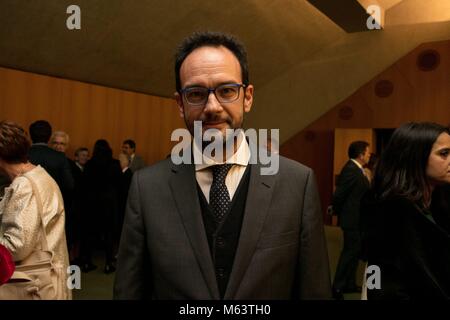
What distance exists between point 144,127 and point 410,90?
4.80 m

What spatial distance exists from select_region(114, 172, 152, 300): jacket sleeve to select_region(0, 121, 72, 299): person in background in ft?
3.13

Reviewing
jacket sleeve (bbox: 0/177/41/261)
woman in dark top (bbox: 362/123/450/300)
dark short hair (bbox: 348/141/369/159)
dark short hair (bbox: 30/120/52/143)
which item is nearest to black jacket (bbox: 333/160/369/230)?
dark short hair (bbox: 348/141/369/159)

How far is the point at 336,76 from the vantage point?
327 inches

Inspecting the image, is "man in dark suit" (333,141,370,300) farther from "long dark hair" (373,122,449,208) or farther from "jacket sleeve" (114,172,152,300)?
"jacket sleeve" (114,172,152,300)

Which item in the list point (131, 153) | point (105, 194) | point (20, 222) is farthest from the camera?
point (131, 153)

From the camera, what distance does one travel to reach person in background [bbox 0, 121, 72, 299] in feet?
6.54

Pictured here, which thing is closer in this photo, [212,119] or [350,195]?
[212,119]

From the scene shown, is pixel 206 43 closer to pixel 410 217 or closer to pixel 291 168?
pixel 291 168

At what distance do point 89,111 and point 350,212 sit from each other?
13.8 ft

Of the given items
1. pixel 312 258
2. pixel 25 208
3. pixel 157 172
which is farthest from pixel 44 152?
pixel 312 258

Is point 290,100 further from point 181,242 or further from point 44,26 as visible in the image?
point 181,242

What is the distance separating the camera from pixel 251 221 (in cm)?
122

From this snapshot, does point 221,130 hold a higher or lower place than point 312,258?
higher

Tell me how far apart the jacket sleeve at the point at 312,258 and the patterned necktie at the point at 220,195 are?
Result: 237 mm
